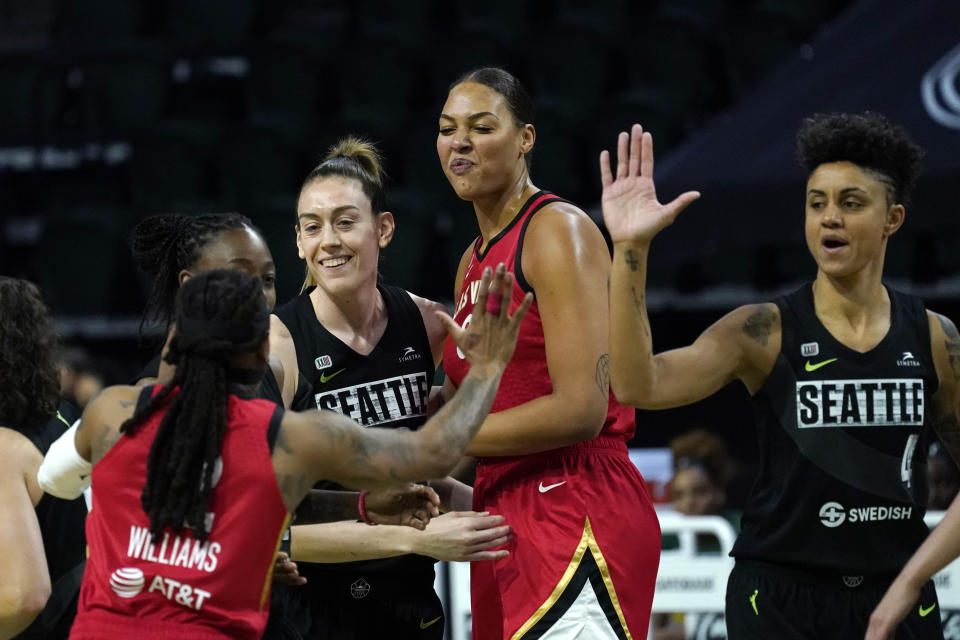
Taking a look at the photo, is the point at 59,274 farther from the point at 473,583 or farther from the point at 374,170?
the point at 473,583

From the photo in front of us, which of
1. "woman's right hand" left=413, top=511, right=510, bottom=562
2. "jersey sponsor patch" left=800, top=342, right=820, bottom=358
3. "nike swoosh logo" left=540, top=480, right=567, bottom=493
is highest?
"jersey sponsor patch" left=800, top=342, right=820, bottom=358

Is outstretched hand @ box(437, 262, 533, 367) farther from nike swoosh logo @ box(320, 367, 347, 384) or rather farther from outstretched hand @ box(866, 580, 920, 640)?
outstretched hand @ box(866, 580, 920, 640)

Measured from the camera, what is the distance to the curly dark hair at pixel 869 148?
12.7 ft

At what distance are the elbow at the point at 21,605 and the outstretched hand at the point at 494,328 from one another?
50.3 inches

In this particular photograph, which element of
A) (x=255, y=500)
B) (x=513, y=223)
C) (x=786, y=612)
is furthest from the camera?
(x=513, y=223)

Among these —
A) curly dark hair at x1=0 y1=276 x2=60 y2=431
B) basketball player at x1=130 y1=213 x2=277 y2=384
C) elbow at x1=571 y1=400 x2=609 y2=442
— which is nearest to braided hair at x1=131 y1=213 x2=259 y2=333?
basketball player at x1=130 y1=213 x2=277 y2=384

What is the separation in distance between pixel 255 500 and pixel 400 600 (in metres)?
1.33

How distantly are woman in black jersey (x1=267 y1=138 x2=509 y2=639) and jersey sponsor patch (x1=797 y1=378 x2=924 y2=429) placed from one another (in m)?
1.11

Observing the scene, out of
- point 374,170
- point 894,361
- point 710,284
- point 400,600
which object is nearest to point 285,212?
point 710,284

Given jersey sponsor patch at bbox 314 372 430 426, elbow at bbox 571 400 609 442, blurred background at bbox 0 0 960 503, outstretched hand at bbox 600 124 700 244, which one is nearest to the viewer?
outstretched hand at bbox 600 124 700 244

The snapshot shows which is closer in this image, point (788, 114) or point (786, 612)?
point (786, 612)

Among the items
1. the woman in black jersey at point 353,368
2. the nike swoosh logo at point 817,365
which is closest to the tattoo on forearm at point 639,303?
the nike swoosh logo at point 817,365

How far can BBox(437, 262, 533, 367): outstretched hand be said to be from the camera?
322 centimetres

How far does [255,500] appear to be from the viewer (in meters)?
2.89
